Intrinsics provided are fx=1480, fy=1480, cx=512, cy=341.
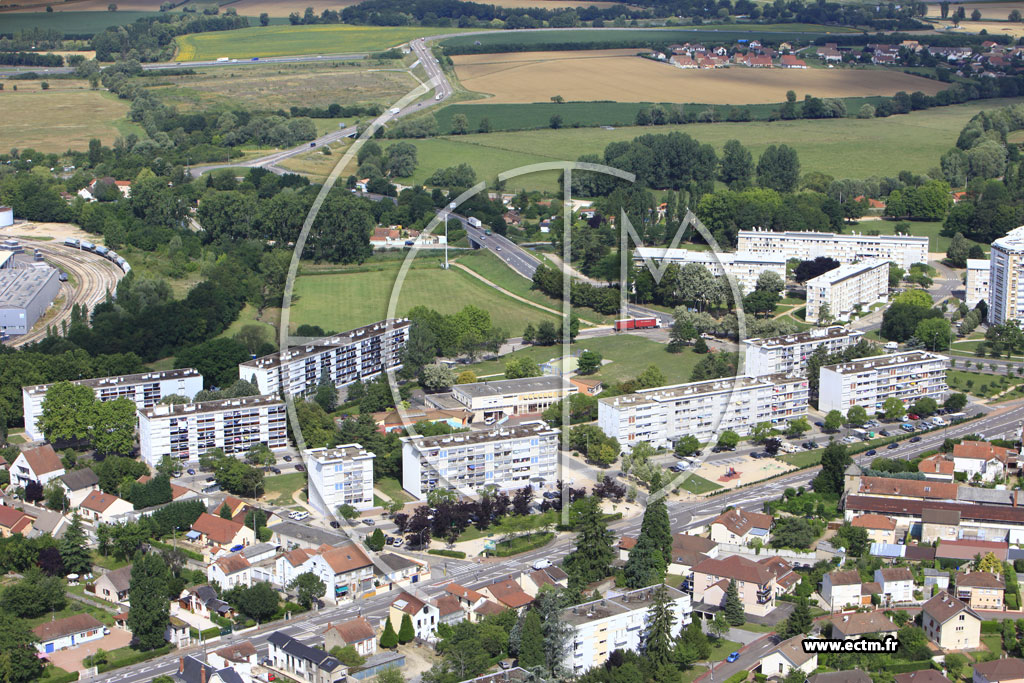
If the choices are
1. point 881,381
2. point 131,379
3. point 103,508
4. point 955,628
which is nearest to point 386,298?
point 131,379

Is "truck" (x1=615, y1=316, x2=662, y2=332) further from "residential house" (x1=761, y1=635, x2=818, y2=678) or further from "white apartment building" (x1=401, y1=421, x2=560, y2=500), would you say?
"residential house" (x1=761, y1=635, x2=818, y2=678)

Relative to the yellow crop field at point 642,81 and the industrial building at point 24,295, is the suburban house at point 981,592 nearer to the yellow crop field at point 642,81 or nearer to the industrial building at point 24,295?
the industrial building at point 24,295

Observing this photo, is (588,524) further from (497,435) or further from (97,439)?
(97,439)

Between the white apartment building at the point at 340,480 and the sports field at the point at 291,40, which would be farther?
the sports field at the point at 291,40

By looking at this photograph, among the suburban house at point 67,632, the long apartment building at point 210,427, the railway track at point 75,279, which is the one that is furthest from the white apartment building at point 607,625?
the railway track at point 75,279

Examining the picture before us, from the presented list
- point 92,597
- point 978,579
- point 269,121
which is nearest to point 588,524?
point 978,579

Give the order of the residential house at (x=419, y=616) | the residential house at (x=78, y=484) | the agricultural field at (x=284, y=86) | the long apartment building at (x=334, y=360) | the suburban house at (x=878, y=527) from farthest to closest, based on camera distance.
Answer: the agricultural field at (x=284, y=86) < the long apartment building at (x=334, y=360) < the residential house at (x=78, y=484) < the suburban house at (x=878, y=527) < the residential house at (x=419, y=616)

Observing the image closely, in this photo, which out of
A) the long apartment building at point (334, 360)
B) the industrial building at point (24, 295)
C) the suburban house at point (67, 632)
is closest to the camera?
the suburban house at point (67, 632)
